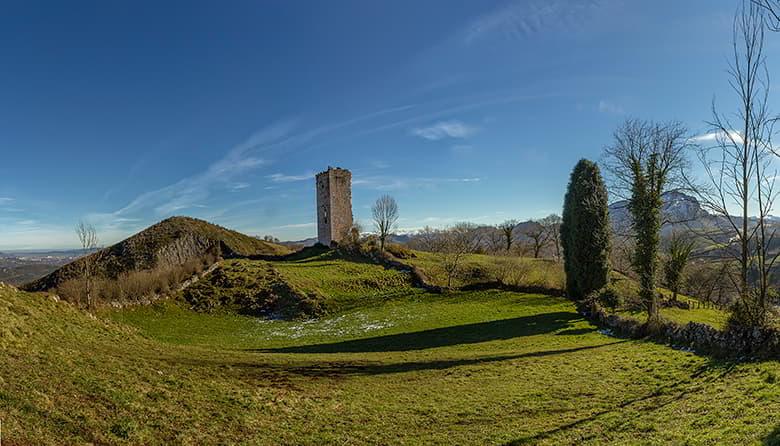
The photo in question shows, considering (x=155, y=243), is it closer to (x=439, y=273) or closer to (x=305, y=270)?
(x=305, y=270)

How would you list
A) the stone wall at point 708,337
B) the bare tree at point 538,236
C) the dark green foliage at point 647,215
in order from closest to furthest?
the stone wall at point 708,337 < the dark green foliage at point 647,215 < the bare tree at point 538,236

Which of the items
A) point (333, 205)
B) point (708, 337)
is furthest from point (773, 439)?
point (333, 205)

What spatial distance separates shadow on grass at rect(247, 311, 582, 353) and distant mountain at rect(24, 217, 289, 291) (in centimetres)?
2652

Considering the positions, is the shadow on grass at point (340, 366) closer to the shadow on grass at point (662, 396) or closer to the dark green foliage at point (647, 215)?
the dark green foliage at point (647, 215)

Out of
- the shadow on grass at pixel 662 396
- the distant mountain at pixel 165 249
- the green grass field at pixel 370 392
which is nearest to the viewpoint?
the green grass field at pixel 370 392

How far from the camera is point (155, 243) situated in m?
48.9

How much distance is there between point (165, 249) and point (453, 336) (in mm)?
40215

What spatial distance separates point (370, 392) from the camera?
12180mm

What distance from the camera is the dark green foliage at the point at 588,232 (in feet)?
95.3

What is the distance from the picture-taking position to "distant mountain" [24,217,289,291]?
1574 inches

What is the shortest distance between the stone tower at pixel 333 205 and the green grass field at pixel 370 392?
1507 inches

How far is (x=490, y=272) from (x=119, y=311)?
3549 centimetres

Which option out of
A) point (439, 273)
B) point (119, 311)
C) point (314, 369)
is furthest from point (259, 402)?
point (439, 273)

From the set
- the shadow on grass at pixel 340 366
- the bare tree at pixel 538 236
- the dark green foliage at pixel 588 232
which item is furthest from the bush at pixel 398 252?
the shadow on grass at pixel 340 366
